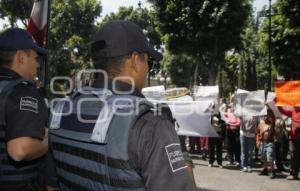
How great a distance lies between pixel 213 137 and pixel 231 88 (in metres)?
43.7

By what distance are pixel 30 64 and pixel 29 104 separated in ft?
1.54

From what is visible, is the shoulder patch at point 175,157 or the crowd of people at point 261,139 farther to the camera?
the crowd of people at point 261,139

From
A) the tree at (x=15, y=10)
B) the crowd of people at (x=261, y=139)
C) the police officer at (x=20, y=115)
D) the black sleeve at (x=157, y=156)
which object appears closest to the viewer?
the black sleeve at (x=157, y=156)

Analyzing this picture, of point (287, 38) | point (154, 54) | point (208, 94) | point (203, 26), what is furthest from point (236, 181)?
point (203, 26)

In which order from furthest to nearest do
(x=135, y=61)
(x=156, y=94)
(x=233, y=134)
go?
(x=156, y=94) → (x=233, y=134) → (x=135, y=61)

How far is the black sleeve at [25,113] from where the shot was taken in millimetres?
2234

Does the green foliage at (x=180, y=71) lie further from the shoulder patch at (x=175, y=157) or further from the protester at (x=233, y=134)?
the shoulder patch at (x=175, y=157)

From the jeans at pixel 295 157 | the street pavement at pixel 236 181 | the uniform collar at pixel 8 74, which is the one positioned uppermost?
the uniform collar at pixel 8 74

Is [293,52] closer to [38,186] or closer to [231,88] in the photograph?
[38,186]

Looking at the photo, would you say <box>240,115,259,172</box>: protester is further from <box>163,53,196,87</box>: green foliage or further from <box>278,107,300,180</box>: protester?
<box>163,53,196,87</box>: green foliage

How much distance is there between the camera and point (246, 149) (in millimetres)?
11781

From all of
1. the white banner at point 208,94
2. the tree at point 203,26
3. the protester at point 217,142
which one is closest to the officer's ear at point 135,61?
the protester at point 217,142

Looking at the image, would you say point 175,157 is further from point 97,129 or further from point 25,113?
point 25,113

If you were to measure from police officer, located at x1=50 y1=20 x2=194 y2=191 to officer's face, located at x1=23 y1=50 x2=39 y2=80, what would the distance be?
2.36 ft
